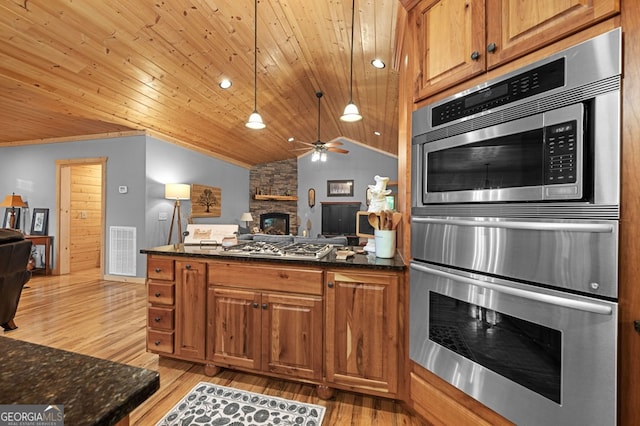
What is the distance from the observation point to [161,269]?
7.43 ft

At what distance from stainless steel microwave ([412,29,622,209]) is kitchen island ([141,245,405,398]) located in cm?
67

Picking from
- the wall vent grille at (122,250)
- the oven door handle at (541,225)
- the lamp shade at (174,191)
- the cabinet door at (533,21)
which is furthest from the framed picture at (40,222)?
the cabinet door at (533,21)

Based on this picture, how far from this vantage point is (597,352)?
1048 millimetres

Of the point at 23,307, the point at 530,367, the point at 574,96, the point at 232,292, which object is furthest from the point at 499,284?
the point at 23,307

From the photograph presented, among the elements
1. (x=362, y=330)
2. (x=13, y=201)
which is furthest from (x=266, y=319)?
(x=13, y=201)

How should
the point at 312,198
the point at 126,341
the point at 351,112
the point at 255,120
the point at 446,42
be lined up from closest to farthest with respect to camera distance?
the point at 446,42
the point at 126,341
the point at 255,120
the point at 351,112
the point at 312,198

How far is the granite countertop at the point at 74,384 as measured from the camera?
45 centimetres

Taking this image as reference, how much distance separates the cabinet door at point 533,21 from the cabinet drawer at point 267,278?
147cm

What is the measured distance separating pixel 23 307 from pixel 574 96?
5.40 m

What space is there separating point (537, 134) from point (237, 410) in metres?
2.10

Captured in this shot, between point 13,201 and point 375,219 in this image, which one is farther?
point 13,201

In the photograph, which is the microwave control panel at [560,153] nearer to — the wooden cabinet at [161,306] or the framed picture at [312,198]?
the wooden cabinet at [161,306]

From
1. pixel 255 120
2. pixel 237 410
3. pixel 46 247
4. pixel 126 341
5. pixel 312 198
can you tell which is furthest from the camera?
pixel 312 198

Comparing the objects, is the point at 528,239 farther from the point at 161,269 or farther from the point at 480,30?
the point at 161,269
